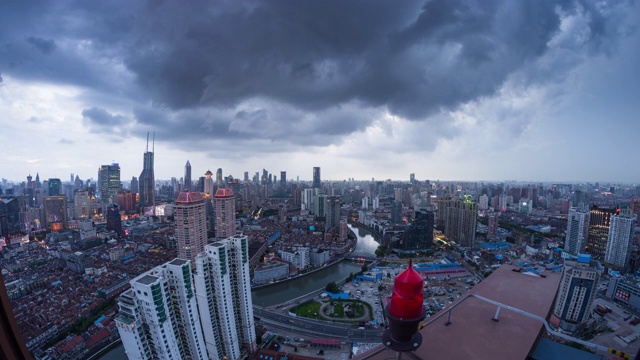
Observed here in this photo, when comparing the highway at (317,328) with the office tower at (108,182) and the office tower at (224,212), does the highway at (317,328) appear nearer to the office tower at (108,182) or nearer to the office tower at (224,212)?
the office tower at (224,212)

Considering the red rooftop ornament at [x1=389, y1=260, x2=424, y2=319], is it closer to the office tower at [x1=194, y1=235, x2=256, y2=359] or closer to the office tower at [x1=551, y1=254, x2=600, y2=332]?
the office tower at [x1=194, y1=235, x2=256, y2=359]

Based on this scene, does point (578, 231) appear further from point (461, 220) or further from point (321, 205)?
point (321, 205)

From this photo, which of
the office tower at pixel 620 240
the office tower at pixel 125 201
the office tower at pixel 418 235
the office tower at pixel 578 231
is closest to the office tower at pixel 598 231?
the office tower at pixel 578 231

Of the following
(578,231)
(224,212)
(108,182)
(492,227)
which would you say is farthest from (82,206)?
(578,231)

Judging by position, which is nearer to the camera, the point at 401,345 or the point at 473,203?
the point at 401,345

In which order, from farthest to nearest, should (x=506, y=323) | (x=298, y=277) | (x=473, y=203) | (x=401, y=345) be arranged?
(x=473, y=203) < (x=298, y=277) < (x=506, y=323) < (x=401, y=345)

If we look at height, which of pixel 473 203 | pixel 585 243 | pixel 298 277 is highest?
pixel 473 203

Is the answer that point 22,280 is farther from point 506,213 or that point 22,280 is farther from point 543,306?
point 506,213

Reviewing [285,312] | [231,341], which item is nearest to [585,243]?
[285,312]

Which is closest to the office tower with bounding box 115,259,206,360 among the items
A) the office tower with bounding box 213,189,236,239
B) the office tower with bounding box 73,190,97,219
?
the office tower with bounding box 213,189,236,239
